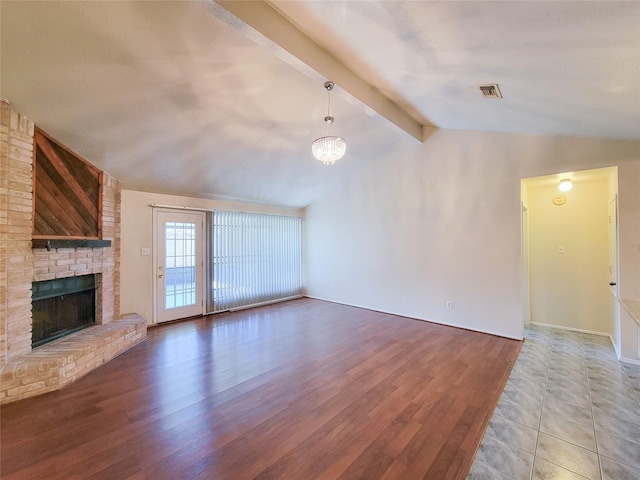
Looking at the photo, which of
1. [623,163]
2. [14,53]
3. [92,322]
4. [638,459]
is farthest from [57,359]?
[623,163]

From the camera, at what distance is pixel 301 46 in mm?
2504

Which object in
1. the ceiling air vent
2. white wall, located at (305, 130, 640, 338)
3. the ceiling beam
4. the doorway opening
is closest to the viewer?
the ceiling beam

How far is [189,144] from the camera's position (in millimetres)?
3844

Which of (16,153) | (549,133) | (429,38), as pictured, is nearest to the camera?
(429,38)

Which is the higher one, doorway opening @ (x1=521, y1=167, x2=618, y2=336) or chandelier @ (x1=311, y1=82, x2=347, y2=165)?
chandelier @ (x1=311, y1=82, x2=347, y2=165)

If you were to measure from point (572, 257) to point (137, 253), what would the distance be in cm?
718

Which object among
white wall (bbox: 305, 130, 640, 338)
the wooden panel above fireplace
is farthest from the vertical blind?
the wooden panel above fireplace

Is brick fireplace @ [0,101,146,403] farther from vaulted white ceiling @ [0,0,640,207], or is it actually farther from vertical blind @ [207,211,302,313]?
vertical blind @ [207,211,302,313]

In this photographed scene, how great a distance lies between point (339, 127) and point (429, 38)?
2.31m

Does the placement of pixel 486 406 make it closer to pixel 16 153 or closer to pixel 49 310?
pixel 49 310

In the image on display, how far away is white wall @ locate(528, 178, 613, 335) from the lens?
4.32 m

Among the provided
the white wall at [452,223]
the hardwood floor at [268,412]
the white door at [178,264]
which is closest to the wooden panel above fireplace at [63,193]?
the white door at [178,264]

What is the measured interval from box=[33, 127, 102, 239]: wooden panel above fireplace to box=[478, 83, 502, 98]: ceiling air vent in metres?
4.65

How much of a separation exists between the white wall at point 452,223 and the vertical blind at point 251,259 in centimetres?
119
